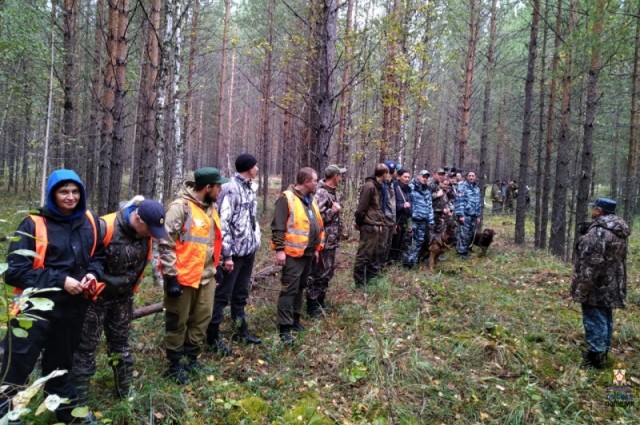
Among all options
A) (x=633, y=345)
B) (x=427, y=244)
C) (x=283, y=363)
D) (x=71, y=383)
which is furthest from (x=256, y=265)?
(x=633, y=345)

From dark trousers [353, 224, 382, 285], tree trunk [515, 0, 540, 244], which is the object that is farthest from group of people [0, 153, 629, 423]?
tree trunk [515, 0, 540, 244]

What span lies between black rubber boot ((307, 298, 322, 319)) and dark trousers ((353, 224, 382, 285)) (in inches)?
54.6

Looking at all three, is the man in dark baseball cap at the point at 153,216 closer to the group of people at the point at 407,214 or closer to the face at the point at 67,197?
→ the face at the point at 67,197

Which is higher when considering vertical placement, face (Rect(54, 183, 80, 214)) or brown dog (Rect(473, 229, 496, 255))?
face (Rect(54, 183, 80, 214))

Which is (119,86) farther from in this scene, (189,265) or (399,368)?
(399,368)

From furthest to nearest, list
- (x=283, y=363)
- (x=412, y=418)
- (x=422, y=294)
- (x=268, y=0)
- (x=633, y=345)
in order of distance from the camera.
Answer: (x=268, y=0) → (x=422, y=294) → (x=633, y=345) → (x=283, y=363) → (x=412, y=418)

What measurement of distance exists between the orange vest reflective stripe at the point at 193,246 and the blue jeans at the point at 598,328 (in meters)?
4.55

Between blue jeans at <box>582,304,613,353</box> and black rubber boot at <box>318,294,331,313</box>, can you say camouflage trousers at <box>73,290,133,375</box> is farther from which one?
blue jeans at <box>582,304,613,353</box>

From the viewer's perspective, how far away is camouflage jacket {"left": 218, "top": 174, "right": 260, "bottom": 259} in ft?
15.5

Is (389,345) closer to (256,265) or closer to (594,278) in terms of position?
(594,278)

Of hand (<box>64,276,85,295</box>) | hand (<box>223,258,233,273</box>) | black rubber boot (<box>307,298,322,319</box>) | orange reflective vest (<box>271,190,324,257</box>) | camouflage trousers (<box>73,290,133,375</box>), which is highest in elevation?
orange reflective vest (<box>271,190,324,257</box>)

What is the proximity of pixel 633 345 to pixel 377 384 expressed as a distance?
3896 mm

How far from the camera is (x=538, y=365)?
5102mm

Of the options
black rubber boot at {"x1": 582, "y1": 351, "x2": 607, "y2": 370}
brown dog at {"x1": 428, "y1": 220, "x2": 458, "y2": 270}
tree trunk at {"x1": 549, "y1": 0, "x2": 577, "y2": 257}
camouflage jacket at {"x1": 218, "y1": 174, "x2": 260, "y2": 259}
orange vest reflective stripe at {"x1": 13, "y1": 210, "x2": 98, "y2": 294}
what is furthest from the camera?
tree trunk at {"x1": 549, "y1": 0, "x2": 577, "y2": 257}
